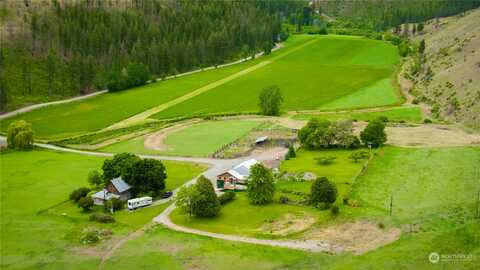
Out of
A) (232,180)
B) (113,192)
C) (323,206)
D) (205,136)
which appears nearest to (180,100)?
Answer: (205,136)

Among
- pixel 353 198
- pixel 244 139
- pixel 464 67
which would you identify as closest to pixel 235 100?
pixel 244 139

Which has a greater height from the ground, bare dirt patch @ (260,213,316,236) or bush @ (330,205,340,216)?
bush @ (330,205,340,216)

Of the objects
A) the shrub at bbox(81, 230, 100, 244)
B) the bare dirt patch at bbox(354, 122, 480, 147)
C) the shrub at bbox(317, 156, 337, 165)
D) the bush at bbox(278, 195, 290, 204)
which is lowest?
the shrub at bbox(81, 230, 100, 244)

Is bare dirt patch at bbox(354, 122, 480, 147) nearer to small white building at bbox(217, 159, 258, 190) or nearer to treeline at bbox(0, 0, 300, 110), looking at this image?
small white building at bbox(217, 159, 258, 190)

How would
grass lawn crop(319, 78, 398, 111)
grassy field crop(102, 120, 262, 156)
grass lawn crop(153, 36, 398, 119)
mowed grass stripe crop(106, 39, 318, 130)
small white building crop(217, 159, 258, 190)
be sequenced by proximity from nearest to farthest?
small white building crop(217, 159, 258, 190)
grassy field crop(102, 120, 262, 156)
mowed grass stripe crop(106, 39, 318, 130)
grass lawn crop(319, 78, 398, 111)
grass lawn crop(153, 36, 398, 119)

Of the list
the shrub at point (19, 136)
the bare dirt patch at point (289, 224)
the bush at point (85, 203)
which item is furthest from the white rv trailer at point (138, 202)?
the shrub at point (19, 136)

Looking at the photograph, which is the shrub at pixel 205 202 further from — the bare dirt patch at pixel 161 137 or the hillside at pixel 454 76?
the hillside at pixel 454 76

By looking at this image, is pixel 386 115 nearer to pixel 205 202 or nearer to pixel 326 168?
pixel 326 168

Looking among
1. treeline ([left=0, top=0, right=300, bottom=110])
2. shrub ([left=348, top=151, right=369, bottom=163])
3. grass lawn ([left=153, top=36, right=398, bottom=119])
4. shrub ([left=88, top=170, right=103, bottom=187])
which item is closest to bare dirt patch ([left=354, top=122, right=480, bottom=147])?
shrub ([left=348, top=151, right=369, bottom=163])

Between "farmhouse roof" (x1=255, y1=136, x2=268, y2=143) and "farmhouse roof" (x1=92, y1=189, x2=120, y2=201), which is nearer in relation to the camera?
"farmhouse roof" (x1=92, y1=189, x2=120, y2=201)
